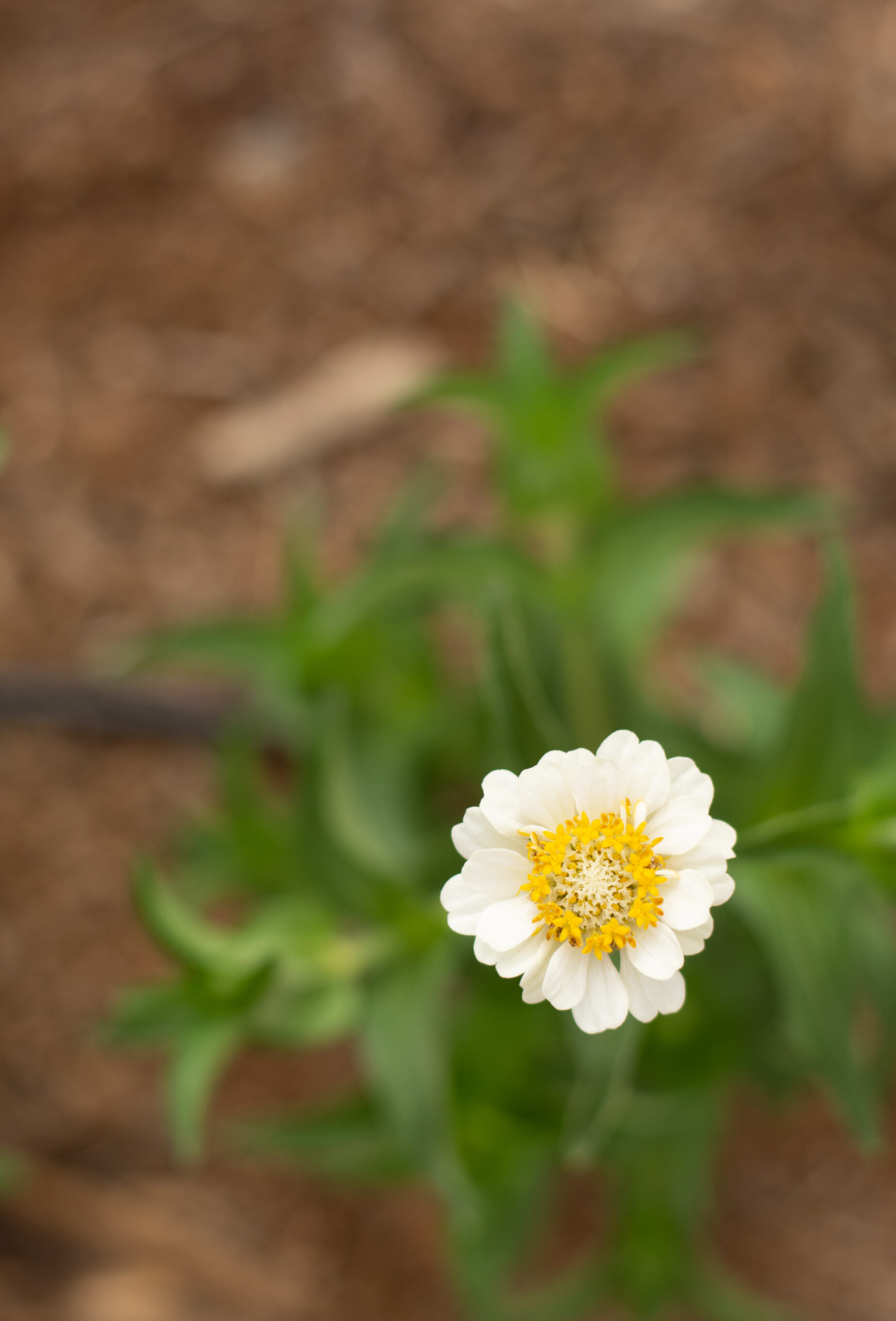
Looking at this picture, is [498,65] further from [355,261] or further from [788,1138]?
[788,1138]

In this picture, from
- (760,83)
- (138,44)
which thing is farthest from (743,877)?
(138,44)

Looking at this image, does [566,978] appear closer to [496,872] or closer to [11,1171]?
[496,872]

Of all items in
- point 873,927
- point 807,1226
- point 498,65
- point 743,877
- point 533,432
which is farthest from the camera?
point 498,65

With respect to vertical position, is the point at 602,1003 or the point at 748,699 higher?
the point at 748,699

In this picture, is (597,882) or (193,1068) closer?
(597,882)

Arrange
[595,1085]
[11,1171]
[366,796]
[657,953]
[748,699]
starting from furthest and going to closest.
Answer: [11,1171], [366,796], [748,699], [595,1085], [657,953]

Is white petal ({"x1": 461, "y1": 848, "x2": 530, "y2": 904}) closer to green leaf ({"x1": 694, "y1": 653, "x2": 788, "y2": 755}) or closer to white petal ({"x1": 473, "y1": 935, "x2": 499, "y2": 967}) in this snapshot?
white petal ({"x1": 473, "y1": 935, "x2": 499, "y2": 967})

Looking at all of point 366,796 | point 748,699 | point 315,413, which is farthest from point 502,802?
point 315,413
